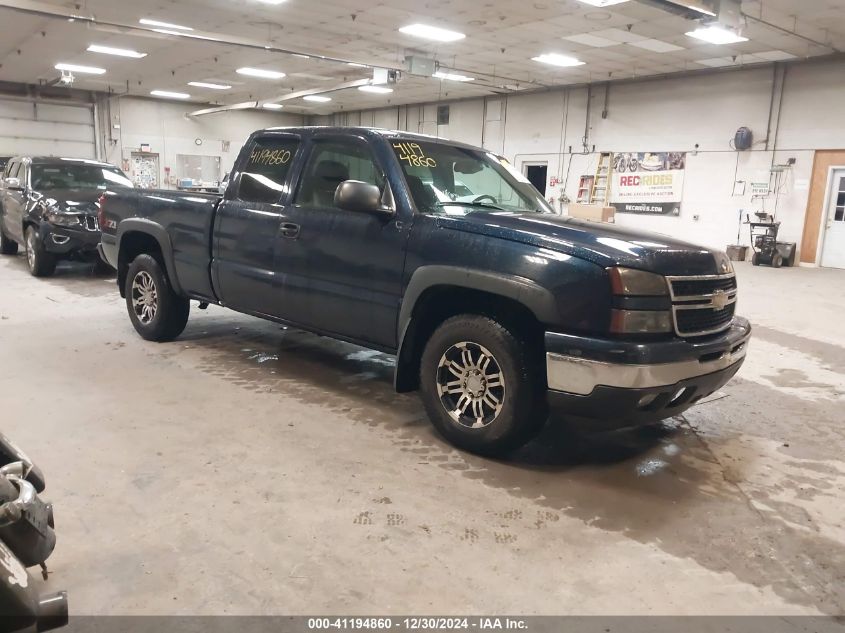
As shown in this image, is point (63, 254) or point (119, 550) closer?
point (119, 550)

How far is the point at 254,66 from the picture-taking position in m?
17.1

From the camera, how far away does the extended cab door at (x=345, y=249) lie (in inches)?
143

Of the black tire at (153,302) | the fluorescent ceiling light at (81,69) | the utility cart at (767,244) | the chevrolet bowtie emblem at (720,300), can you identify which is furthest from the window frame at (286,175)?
the fluorescent ceiling light at (81,69)

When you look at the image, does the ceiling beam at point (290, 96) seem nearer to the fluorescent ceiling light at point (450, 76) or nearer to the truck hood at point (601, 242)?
the fluorescent ceiling light at point (450, 76)

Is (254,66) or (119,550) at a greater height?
(254,66)

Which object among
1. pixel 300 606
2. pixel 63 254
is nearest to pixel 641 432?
pixel 300 606

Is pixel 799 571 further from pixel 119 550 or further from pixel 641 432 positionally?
pixel 119 550

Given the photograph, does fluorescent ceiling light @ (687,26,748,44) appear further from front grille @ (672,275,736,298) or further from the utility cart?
front grille @ (672,275,736,298)

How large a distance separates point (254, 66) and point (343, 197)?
15.5 meters

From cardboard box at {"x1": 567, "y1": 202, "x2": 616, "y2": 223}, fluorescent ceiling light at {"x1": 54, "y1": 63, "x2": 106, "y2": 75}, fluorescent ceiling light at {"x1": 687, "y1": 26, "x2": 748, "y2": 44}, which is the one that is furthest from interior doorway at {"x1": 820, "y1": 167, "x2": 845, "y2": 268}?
fluorescent ceiling light at {"x1": 54, "y1": 63, "x2": 106, "y2": 75}

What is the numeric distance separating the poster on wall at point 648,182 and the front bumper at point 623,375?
14556 millimetres

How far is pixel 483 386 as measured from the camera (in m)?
3.29

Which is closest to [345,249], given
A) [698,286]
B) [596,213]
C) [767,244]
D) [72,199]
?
[698,286]

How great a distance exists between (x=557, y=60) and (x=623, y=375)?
44.8 feet
